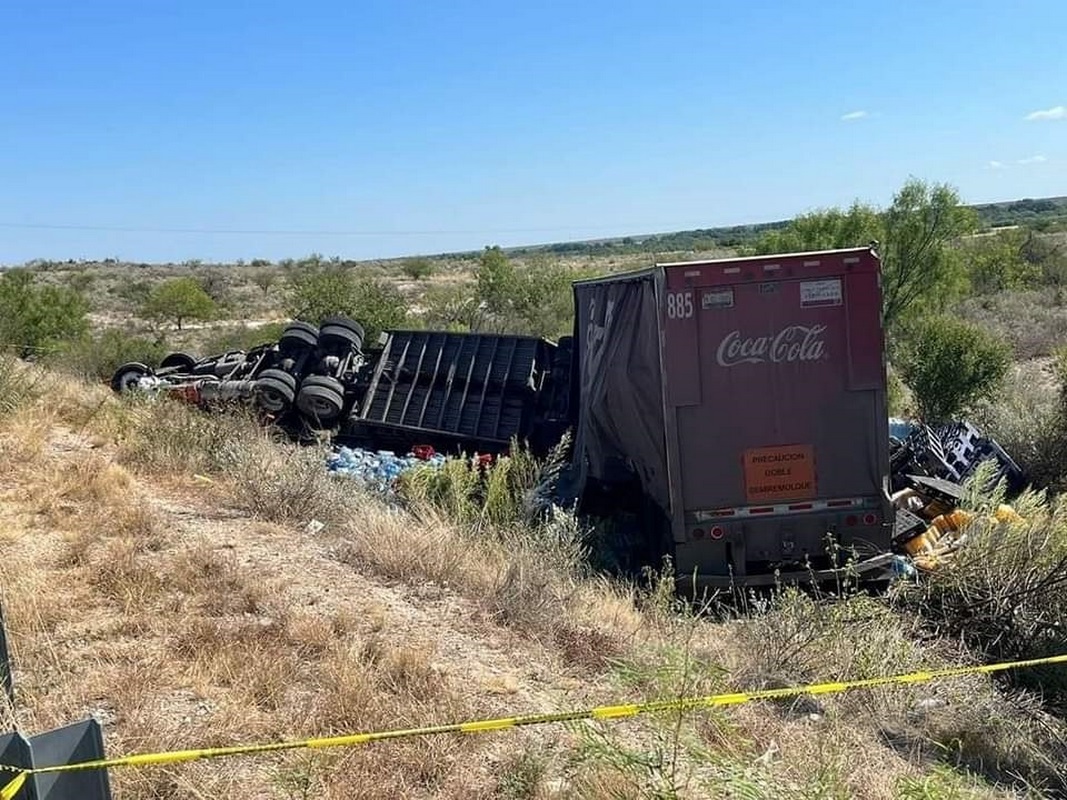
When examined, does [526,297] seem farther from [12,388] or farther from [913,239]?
[12,388]

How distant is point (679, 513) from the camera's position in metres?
7.75

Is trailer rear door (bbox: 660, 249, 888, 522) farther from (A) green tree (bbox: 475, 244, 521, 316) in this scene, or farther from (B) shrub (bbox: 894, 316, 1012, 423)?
(A) green tree (bbox: 475, 244, 521, 316)

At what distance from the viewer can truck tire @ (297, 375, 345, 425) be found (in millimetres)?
13188

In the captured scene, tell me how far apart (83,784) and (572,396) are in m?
10.7

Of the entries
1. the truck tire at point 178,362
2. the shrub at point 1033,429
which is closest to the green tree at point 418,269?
the truck tire at point 178,362

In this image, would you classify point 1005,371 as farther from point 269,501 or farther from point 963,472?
point 269,501

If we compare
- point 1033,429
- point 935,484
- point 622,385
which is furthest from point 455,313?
point 935,484

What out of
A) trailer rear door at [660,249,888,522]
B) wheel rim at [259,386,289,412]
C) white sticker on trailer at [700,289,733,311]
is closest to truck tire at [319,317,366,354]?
wheel rim at [259,386,289,412]

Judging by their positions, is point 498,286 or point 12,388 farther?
point 498,286

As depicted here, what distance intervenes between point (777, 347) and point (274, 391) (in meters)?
7.96

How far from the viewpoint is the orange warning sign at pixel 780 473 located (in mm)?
7820

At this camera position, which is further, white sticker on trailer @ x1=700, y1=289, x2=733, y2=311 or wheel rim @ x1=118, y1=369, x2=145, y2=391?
wheel rim @ x1=118, y1=369, x2=145, y2=391

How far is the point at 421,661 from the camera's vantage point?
171 inches

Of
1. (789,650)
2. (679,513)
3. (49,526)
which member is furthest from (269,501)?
(789,650)
